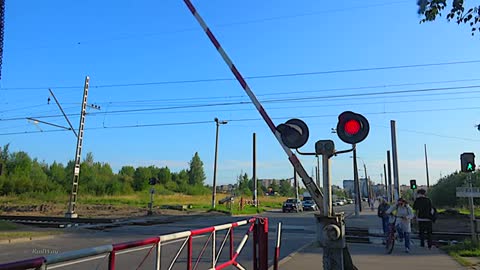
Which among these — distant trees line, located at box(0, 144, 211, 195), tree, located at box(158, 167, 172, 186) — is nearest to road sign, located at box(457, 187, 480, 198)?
distant trees line, located at box(0, 144, 211, 195)

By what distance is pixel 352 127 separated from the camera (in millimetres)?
5754

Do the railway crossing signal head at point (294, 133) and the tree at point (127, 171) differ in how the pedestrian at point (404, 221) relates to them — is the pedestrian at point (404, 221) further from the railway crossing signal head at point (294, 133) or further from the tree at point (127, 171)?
the tree at point (127, 171)

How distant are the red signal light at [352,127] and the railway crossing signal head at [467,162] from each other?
360 inches

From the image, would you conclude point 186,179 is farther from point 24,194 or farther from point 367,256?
point 367,256

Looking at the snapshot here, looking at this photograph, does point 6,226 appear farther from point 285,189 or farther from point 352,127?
point 285,189

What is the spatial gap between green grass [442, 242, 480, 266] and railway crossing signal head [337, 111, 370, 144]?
6934mm

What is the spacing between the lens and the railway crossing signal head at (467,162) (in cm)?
1307

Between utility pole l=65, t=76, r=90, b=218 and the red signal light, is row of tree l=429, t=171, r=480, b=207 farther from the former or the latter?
the red signal light

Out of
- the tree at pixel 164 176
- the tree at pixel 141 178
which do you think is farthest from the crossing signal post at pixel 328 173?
the tree at pixel 164 176

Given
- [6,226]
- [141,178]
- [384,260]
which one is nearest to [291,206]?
[6,226]

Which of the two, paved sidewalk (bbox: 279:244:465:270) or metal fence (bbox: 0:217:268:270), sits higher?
metal fence (bbox: 0:217:268:270)

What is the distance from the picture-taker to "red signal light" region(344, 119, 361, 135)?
5.73 meters

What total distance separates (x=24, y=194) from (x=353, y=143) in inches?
2498

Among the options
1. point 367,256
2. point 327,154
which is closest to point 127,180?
point 367,256
